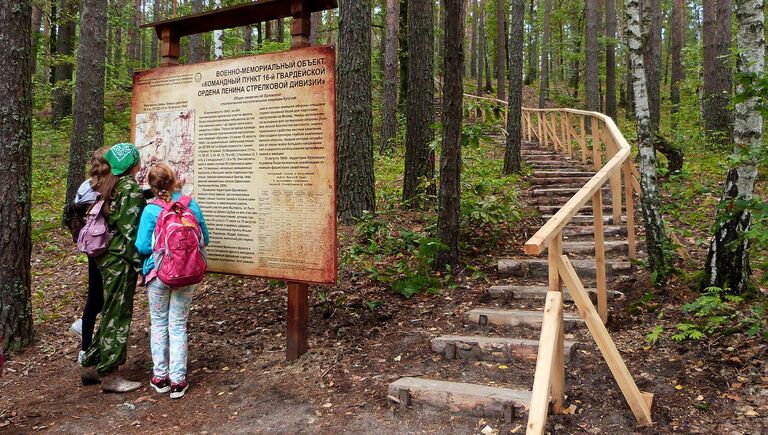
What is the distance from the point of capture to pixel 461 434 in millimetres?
3006

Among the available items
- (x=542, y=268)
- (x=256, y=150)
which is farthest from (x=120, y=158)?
(x=542, y=268)

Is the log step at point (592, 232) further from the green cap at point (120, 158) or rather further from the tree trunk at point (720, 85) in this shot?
the tree trunk at point (720, 85)

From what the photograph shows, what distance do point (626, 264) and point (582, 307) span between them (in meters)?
2.62

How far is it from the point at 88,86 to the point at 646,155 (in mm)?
8715

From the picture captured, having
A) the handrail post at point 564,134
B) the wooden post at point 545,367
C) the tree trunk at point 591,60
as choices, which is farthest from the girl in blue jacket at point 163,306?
the tree trunk at point 591,60

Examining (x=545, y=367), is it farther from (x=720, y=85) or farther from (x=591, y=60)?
(x=591, y=60)

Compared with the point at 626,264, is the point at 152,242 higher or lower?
higher

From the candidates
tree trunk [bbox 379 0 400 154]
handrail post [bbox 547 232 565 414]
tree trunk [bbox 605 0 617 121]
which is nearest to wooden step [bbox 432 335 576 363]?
handrail post [bbox 547 232 565 414]

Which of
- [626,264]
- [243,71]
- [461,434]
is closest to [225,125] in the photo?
[243,71]

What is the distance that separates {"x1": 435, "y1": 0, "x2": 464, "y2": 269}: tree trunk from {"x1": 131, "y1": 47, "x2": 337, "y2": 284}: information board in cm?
185

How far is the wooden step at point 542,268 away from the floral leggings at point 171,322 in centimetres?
320

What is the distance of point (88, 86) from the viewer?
8.87 m

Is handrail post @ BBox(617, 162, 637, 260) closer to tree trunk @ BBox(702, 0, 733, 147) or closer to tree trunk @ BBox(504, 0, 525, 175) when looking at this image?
tree trunk @ BBox(504, 0, 525, 175)

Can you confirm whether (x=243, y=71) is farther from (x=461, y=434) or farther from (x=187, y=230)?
(x=461, y=434)
